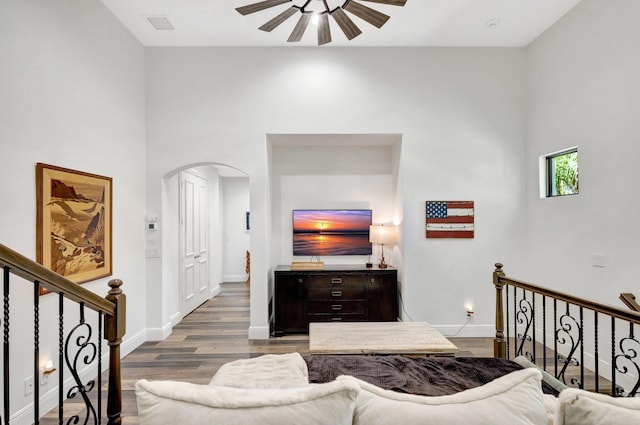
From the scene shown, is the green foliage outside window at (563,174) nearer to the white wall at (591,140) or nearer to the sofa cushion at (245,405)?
the white wall at (591,140)

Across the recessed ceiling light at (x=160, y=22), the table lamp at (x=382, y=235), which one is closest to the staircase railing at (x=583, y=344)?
the table lamp at (x=382, y=235)

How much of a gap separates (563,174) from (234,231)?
6.69 meters

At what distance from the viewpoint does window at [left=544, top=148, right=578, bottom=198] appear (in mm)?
3709

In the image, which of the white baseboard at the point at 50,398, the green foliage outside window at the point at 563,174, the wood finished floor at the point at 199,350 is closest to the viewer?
the white baseboard at the point at 50,398

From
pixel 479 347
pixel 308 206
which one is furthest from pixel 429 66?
pixel 479 347

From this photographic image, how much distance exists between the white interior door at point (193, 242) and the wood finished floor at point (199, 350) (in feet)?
1.51

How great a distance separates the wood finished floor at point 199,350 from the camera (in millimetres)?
3246

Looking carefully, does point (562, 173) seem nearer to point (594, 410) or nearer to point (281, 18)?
point (281, 18)

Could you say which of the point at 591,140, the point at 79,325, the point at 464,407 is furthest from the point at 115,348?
the point at 591,140

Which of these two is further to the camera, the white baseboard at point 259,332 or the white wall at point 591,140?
the white baseboard at point 259,332

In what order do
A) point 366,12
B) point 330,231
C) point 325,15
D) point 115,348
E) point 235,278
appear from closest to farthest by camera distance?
point 115,348 → point 366,12 → point 325,15 → point 330,231 → point 235,278

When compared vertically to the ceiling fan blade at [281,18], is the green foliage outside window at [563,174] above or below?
below

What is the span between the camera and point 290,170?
5.07 metres

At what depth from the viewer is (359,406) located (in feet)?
3.65
